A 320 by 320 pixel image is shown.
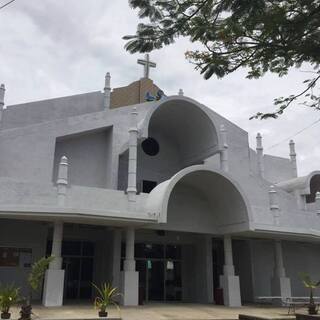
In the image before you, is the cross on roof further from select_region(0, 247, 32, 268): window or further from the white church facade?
select_region(0, 247, 32, 268): window

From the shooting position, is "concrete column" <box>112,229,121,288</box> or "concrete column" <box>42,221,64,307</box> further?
"concrete column" <box>112,229,121,288</box>

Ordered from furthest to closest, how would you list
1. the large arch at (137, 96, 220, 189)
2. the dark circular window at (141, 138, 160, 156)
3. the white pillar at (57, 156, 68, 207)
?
the dark circular window at (141, 138, 160, 156) → the large arch at (137, 96, 220, 189) → the white pillar at (57, 156, 68, 207)

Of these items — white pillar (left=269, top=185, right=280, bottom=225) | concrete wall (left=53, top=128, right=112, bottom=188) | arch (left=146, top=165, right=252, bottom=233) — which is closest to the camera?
arch (left=146, top=165, right=252, bottom=233)

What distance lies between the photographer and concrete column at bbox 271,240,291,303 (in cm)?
2084

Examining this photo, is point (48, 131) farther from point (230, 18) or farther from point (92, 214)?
point (230, 18)

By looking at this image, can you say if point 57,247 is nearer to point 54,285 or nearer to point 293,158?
point 54,285

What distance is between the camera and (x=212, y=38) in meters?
7.88

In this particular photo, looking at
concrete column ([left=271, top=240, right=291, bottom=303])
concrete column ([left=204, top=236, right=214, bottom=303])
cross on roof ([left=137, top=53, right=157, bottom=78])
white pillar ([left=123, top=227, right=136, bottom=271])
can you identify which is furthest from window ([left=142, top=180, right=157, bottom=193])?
cross on roof ([left=137, top=53, right=157, bottom=78])

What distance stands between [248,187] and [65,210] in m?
12.1

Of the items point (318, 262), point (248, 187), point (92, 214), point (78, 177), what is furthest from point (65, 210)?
point (318, 262)

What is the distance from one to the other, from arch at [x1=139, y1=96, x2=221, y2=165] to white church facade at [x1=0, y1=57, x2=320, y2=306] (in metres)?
0.06

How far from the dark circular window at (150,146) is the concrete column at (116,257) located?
5.06m

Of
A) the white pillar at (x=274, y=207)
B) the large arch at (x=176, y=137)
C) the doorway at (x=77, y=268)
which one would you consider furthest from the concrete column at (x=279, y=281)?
the doorway at (x=77, y=268)

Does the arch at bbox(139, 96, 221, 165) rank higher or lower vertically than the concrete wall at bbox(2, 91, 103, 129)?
lower
